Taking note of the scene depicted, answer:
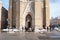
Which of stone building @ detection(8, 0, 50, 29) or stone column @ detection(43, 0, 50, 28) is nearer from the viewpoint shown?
stone building @ detection(8, 0, 50, 29)

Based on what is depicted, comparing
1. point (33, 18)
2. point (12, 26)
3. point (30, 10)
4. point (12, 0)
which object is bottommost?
point (12, 26)

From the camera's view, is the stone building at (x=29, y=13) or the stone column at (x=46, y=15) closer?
the stone building at (x=29, y=13)

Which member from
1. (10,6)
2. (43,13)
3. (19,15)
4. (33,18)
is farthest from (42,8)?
(10,6)

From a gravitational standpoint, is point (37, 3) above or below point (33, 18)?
above

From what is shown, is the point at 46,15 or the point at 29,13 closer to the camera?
the point at 46,15

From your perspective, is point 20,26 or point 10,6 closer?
point 20,26

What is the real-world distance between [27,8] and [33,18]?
121 inches

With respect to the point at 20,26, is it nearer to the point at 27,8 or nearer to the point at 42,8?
the point at 27,8

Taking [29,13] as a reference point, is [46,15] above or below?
below

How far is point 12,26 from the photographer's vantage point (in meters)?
33.8

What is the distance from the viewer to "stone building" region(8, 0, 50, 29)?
3269cm

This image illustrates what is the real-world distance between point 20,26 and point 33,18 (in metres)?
3.93

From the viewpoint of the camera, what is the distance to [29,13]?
34.2 meters

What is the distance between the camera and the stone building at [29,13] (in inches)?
1287
